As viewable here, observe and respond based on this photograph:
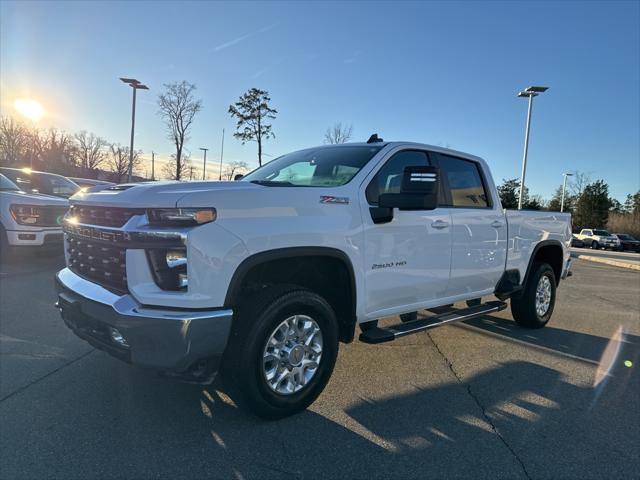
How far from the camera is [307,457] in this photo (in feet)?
8.82

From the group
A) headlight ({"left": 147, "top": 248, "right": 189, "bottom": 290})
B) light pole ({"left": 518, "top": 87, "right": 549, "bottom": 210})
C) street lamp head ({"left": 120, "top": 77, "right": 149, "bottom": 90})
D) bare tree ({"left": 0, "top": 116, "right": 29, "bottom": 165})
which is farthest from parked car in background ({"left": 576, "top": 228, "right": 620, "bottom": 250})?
bare tree ({"left": 0, "top": 116, "right": 29, "bottom": 165})

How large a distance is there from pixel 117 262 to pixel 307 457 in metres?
1.69

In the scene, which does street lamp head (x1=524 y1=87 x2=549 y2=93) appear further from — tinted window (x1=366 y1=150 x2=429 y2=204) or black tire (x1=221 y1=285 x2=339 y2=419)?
black tire (x1=221 y1=285 x2=339 y2=419)

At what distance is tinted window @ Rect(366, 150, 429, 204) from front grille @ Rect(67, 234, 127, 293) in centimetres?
186

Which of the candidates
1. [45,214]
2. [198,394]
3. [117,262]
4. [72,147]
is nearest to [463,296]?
[198,394]

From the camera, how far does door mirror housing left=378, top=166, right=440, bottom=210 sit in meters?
3.28

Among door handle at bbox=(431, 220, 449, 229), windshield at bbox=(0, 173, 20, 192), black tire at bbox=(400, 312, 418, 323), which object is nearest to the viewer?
door handle at bbox=(431, 220, 449, 229)

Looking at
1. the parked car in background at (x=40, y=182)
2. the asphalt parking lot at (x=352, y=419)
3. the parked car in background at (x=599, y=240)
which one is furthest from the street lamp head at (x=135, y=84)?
the parked car in background at (x=599, y=240)

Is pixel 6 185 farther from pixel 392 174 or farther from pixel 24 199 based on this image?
pixel 392 174

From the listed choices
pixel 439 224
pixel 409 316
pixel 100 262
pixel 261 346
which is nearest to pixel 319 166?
pixel 439 224

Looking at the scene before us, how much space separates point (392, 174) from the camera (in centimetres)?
387

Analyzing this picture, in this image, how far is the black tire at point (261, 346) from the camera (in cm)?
281

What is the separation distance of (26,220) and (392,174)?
6.89 m

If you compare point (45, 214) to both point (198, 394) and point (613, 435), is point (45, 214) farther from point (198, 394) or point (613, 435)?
point (613, 435)
